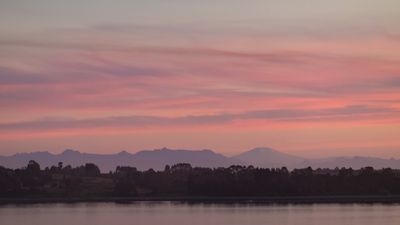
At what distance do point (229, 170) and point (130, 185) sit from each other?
16849 millimetres

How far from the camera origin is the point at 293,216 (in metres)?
78.6

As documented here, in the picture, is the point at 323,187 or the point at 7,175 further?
the point at 7,175

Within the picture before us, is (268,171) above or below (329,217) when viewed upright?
above

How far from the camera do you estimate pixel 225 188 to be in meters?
120

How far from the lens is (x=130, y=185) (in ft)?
441

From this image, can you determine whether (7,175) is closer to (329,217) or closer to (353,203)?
(353,203)

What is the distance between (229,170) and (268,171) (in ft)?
30.9

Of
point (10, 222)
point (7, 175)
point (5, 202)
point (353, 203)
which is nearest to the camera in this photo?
point (10, 222)

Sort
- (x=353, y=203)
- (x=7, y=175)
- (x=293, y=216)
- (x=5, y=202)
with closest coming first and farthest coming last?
(x=293, y=216)
(x=353, y=203)
(x=5, y=202)
(x=7, y=175)

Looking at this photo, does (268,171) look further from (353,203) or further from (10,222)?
(10,222)

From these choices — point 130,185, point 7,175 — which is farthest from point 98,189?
point 7,175

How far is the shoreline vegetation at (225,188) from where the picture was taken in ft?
388

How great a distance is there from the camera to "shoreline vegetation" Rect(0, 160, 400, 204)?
118188 mm

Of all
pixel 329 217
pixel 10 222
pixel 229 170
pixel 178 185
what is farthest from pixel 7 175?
pixel 329 217
